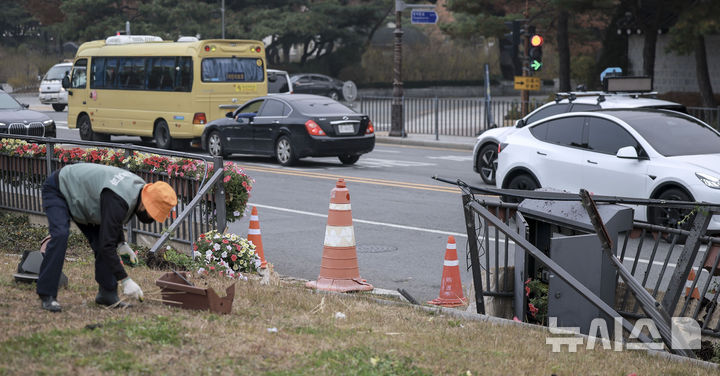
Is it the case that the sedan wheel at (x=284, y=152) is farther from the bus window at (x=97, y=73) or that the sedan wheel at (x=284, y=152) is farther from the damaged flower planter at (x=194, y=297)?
the damaged flower planter at (x=194, y=297)

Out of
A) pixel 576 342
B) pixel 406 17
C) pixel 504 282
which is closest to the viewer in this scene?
pixel 576 342

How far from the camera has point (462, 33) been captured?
33.8 meters

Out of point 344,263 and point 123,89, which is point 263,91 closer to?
point 123,89

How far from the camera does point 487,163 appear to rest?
17.2 metres

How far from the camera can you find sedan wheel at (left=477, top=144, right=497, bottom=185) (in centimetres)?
1706

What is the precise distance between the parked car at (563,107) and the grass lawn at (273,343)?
8.03 metres

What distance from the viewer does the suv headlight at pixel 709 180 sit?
1103cm

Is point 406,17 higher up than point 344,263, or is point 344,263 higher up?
point 406,17

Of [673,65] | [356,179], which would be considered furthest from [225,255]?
[673,65]

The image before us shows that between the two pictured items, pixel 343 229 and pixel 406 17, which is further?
pixel 406 17

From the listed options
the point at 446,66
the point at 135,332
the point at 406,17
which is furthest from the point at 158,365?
the point at 406,17

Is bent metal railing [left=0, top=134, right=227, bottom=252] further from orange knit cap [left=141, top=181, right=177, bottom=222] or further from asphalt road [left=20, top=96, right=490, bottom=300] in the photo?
orange knit cap [left=141, top=181, right=177, bottom=222]

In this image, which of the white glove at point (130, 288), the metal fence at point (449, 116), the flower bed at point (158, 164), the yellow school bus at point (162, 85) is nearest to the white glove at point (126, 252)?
the white glove at point (130, 288)

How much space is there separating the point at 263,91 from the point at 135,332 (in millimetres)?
19681
